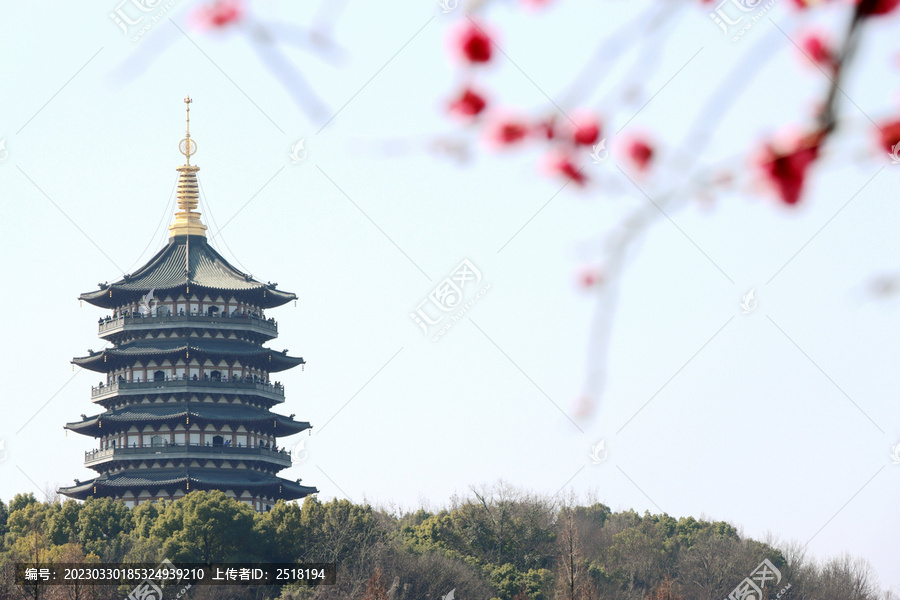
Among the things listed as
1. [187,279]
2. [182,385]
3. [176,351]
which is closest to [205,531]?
[182,385]

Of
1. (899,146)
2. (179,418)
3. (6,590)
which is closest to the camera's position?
(899,146)

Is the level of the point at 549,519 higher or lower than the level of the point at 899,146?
higher

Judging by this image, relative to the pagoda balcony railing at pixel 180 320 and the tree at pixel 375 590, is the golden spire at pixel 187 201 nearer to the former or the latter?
the pagoda balcony railing at pixel 180 320

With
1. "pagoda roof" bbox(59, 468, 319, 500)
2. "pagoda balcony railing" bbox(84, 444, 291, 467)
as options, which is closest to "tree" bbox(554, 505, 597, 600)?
"pagoda roof" bbox(59, 468, 319, 500)

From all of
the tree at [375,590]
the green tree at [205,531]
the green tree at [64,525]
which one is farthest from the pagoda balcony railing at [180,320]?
the tree at [375,590]

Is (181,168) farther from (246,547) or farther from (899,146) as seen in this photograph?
(899,146)

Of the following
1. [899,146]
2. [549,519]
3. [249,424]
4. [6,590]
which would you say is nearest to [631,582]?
[549,519]

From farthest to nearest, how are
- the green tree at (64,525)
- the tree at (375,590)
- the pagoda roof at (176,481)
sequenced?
1. the pagoda roof at (176,481)
2. the green tree at (64,525)
3. the tree at (375,590)
